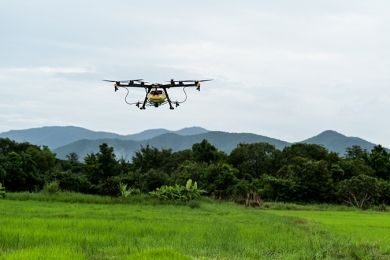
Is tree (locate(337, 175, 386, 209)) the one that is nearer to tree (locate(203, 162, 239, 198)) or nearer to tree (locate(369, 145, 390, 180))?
tree (locate(203, 162, 239, 198))

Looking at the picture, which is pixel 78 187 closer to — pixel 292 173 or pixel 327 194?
pixel 292 173

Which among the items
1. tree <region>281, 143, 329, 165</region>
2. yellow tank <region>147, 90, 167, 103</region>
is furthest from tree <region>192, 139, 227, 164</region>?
yellow tank <region>147, 90, 167, 103</region>

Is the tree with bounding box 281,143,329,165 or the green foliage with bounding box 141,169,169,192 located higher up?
the tree with bounding box 281,143,329,165

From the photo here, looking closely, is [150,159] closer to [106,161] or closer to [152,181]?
[106,161]

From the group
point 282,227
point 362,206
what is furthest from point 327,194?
point 282,227

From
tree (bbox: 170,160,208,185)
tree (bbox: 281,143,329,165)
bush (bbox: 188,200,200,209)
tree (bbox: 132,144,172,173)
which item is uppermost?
tree (bbox: 281,143,329,165)

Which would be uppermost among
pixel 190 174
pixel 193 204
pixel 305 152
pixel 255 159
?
pixel 305 152

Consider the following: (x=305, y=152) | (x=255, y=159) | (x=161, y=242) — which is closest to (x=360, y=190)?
(x=305, y=152)

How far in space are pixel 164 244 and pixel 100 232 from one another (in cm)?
177

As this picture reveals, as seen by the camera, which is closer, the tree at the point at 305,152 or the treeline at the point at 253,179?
the treeline at the point at 253,179

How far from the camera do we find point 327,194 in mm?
33906

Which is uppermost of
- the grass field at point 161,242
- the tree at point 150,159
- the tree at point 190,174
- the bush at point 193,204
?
the tree at point 150,159

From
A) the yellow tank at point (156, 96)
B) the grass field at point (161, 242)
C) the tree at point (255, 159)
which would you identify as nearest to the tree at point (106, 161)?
the tree at point (255, 159)

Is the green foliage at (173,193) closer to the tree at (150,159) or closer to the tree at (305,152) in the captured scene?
the tree at (305,152)
